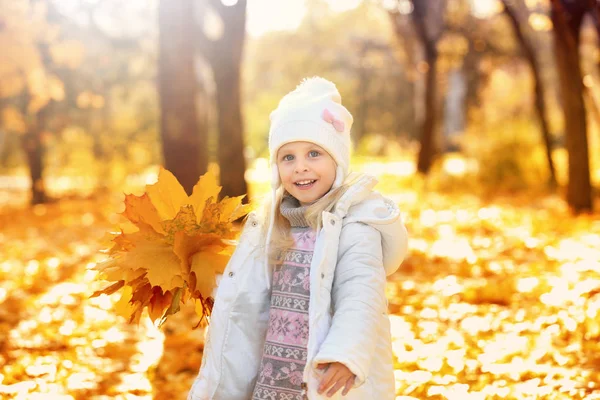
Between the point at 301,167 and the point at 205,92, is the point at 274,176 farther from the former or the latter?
the point at 205,92

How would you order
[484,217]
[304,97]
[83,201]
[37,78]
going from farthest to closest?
[83,201] → [37,78] → [484,217] → [304,97]

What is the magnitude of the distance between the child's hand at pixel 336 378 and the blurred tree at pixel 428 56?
15.5 metres

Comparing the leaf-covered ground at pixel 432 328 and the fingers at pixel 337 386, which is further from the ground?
the leaf-covered ground at pixel 432 328

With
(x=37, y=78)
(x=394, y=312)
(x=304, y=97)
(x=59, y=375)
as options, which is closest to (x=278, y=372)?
(x=304, y=97)

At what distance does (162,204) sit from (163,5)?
5336 millimetres

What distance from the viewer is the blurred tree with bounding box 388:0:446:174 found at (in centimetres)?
1695

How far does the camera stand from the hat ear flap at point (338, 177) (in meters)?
2.48

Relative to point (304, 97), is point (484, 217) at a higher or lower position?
higher

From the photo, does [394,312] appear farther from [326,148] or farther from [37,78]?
[37,78]

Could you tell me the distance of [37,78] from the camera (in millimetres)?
13852

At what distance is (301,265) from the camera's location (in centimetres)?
249

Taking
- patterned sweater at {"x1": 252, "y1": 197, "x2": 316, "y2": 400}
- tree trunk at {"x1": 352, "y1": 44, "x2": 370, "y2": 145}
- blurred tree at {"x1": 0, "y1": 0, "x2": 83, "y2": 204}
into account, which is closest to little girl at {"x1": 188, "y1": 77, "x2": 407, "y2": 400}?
patterned sweater at {"x1": 252, "y1": 197, "x2": 316, "y2": 400}

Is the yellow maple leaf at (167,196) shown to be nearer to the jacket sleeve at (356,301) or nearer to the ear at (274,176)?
the ear at (274,176)

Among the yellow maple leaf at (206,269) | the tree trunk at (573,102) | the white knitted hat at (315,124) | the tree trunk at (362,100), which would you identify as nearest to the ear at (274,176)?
the white knitted hat at (315,124)
